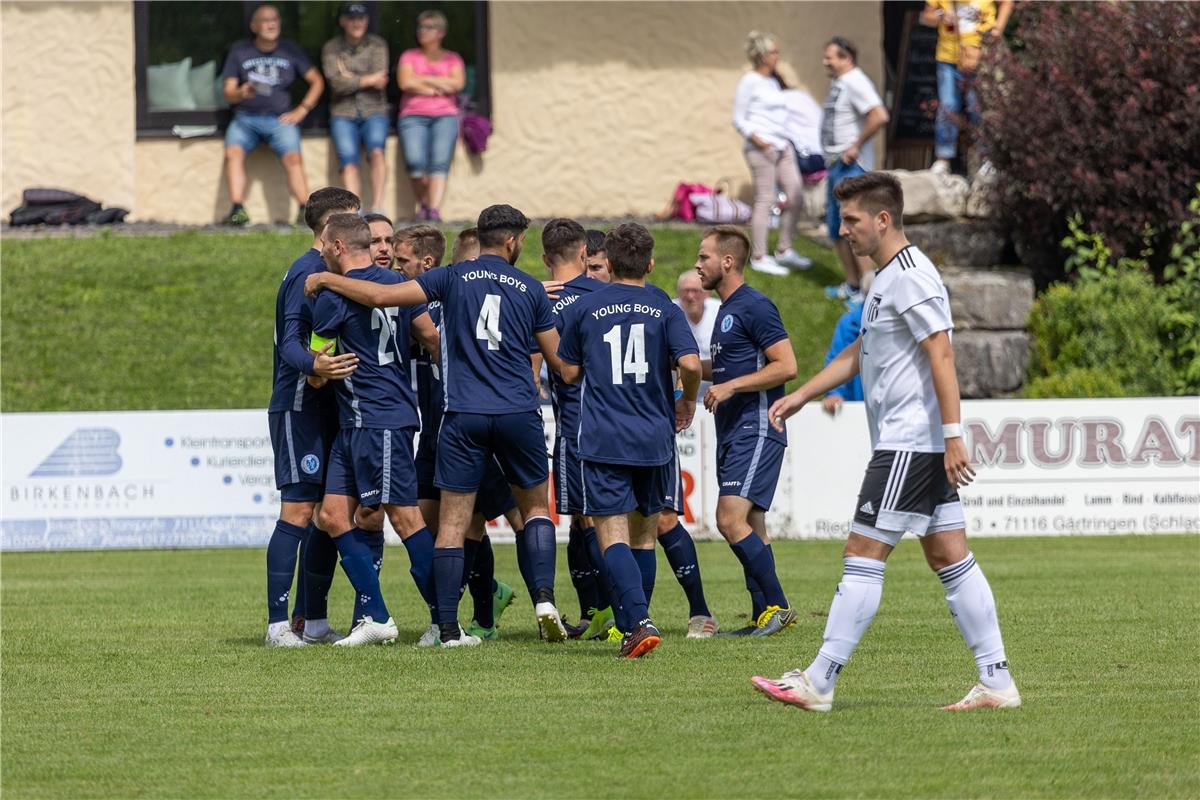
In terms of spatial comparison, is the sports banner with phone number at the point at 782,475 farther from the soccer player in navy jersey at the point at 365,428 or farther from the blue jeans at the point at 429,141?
the blue jeans at the point at 429,141

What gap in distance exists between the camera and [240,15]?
22969 mm

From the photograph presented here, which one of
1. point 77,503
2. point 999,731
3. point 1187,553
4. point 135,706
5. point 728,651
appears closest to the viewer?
point 999,731

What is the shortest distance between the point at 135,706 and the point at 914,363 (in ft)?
11.5

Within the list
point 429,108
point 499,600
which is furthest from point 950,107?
point 499,600

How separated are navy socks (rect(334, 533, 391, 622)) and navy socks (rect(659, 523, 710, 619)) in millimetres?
1641

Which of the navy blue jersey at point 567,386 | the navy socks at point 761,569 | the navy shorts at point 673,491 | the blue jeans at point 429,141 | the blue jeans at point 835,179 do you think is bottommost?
the navy socks at point 761,569

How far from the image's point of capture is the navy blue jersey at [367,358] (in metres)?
9.02

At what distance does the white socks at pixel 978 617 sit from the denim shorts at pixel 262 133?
16.3m

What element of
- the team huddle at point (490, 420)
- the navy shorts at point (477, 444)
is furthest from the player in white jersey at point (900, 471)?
the navy shorts at point (477, 444)

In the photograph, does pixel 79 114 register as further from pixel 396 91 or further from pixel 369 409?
pixel 369 409

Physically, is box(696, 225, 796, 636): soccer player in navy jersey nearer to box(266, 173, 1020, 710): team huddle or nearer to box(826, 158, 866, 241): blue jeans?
box(266, 173, 1020, 710): team huddle

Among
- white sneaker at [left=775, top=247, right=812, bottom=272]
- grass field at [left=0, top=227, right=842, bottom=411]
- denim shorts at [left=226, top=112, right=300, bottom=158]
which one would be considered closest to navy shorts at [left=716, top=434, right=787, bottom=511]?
grass field at [left=0, top=227, right=842, bottom=411]

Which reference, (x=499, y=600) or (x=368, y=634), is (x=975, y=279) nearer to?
(x=499, y=600)

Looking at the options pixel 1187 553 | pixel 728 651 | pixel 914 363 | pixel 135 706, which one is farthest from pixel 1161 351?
pixel 135 706
